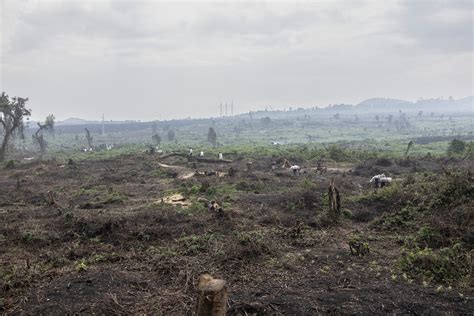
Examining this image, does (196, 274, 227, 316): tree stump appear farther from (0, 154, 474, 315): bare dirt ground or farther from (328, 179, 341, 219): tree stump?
(328, 179, 341, 219): tree stump

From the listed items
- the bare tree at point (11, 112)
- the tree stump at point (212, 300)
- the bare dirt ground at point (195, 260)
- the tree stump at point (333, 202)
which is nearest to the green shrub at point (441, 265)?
the bare dirt ground at point (195, 260)

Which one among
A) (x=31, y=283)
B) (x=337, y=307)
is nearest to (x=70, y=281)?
(x=31, y=283)

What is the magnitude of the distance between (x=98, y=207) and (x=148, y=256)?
7.05m

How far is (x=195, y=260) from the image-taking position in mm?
9273

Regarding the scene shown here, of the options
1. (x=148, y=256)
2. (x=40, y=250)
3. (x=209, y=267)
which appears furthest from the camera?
(x=40, y=250)

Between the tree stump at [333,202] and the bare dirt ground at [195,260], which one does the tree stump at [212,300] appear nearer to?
the bare dirt ground at [195,260]

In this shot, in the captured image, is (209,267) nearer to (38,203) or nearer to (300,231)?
(300,231)

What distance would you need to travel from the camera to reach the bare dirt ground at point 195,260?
22.8 ft

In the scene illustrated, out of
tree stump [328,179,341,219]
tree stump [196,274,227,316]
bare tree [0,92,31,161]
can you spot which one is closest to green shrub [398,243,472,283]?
tree stump [328,179,341,219]

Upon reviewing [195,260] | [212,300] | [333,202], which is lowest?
[195,260]

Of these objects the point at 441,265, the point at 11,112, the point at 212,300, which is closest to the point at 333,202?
the point at 441,265

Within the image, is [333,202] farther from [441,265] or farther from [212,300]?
[212,300]

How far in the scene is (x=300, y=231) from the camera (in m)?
11.3

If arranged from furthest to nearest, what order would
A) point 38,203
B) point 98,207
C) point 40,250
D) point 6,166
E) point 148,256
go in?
point 6,166, point 38,203, point 98,207, point 40,250, point 148,256
